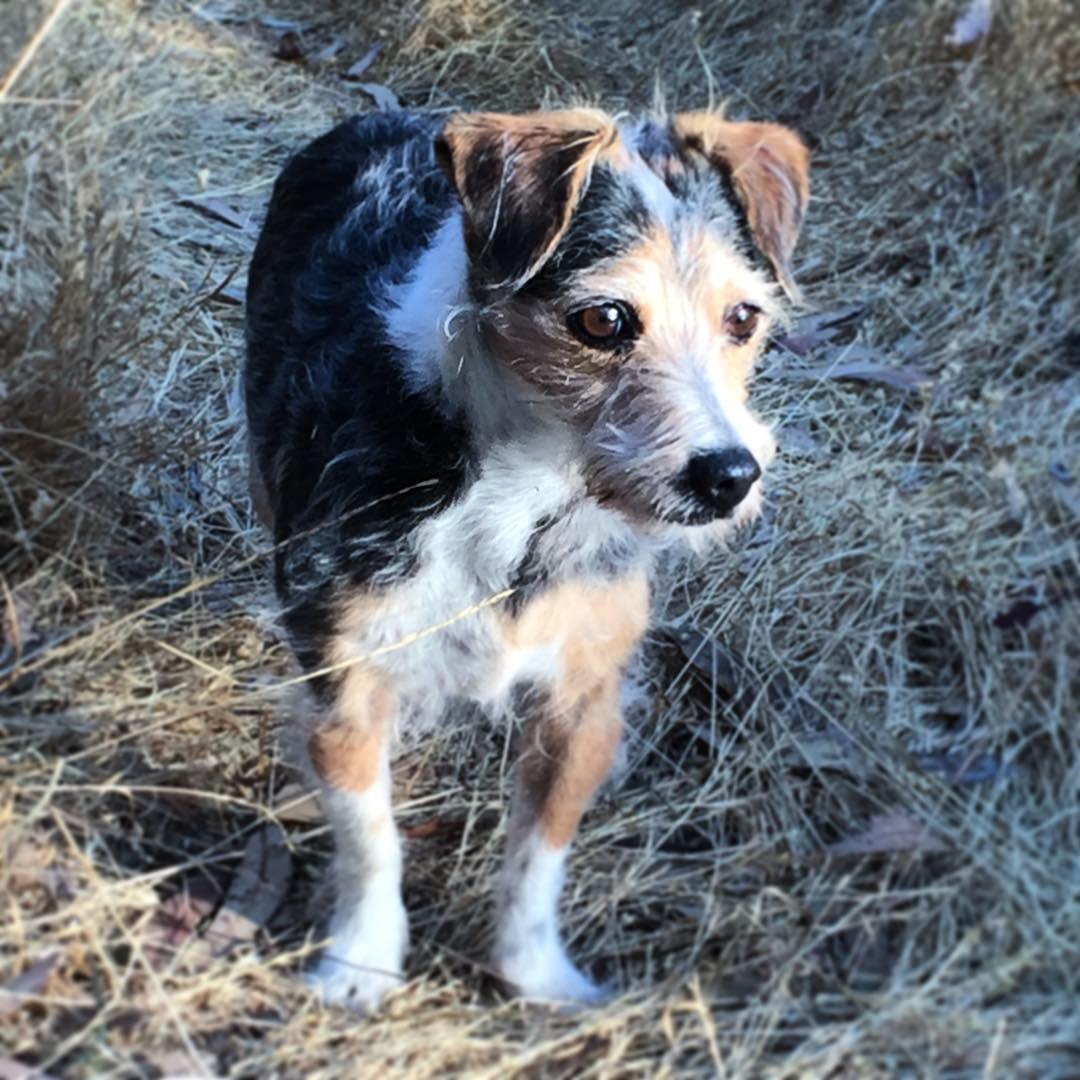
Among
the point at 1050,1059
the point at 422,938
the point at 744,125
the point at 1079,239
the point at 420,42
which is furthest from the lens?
the point at 420,42

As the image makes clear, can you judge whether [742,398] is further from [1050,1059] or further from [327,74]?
[327,74]

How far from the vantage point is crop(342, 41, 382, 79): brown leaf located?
6086 millimetres

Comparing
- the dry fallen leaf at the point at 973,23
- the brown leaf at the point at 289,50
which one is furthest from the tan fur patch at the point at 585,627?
the brown leaf at the point at 289,50

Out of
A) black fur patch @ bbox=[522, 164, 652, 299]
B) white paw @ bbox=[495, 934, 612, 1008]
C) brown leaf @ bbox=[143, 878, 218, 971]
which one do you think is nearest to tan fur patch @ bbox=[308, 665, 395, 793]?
brown leaf @ bbox=[143, 878, 218, 971]

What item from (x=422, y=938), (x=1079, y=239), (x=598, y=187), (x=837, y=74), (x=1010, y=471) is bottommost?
(x=422, y=938)

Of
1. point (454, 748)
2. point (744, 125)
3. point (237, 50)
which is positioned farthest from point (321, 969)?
point (237, 50)

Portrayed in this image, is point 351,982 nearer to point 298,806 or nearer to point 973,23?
point 298,806

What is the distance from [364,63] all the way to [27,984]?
16.6ft

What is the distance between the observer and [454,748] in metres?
3.36

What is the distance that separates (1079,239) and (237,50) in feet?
14.2

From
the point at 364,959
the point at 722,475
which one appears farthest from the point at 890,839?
the point at 364,959

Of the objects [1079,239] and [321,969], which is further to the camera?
[1079,239]

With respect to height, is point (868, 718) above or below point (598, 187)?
below

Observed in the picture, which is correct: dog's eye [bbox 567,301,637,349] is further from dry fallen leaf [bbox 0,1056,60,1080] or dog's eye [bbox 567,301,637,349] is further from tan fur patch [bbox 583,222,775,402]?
dry fallen leaf [bbox 0,1056,60,1080]
